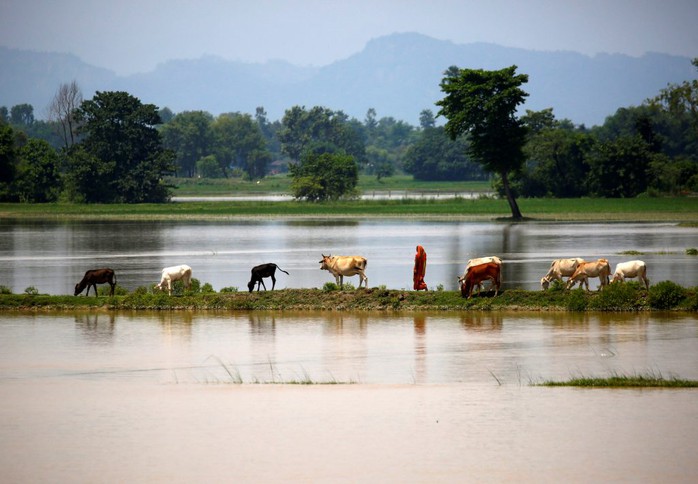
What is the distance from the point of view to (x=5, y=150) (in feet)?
284

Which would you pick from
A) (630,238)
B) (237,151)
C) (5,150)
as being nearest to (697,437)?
(630,238)

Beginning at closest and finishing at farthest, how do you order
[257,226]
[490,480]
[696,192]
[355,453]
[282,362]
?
1. [490,480]
2. [355,453]
3. [282,362]
4. [257,226]
5. [696,192]

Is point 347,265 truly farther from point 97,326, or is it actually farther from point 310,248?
point 310,248

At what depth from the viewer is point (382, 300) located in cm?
2598

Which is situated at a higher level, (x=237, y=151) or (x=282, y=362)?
(x=237, y=151)

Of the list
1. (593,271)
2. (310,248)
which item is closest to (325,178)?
(310,248)

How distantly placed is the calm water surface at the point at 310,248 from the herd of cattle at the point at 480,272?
2397 millimetres

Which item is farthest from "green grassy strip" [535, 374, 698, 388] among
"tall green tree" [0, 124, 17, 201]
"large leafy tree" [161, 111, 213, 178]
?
"large leafy tree" [161, 111, 213, 178]

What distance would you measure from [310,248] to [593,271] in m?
22.7

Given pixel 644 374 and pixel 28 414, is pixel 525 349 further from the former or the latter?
pixel 28 414

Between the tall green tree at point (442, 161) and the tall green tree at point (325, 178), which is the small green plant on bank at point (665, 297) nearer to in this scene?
the tall green tree at point (325, 178)

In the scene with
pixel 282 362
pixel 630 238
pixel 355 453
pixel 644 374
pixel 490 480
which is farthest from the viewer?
pixel 630 238

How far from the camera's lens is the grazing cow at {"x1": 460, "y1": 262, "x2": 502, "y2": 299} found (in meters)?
25.5

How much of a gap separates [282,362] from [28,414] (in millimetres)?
5335
